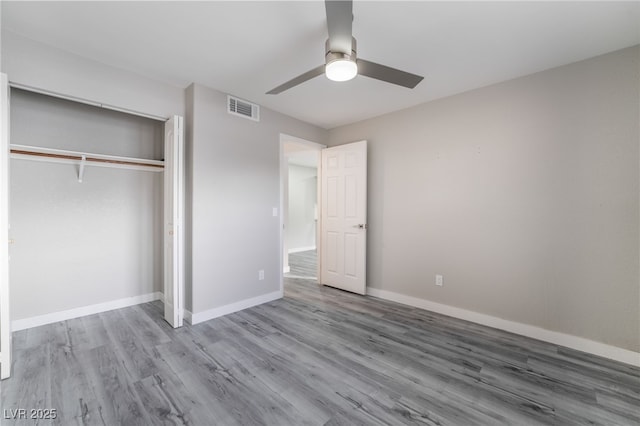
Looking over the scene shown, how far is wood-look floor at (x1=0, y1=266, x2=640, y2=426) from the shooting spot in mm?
1682

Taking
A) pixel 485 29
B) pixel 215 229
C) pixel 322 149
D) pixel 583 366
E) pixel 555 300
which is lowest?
pixel 583 366

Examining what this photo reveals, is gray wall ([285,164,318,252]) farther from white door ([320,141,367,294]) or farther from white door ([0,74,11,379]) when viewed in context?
white door ([0,74,11,379])

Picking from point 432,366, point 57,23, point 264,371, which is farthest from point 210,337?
point 57,23

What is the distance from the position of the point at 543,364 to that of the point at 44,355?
4.15 m

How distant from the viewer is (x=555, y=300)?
258 cm

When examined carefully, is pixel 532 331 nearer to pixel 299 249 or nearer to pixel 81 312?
pixel 81 312

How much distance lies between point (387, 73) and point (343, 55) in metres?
0.44

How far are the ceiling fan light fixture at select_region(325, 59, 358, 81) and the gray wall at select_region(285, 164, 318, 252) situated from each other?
613cm

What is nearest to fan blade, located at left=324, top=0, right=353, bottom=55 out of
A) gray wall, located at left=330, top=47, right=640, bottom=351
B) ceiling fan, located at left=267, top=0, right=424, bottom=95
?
ceiling fan, located at left=267, top=0, right=424, bottom=95

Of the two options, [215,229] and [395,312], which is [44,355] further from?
[395,312]

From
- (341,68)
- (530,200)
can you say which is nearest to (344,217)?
(530,200)

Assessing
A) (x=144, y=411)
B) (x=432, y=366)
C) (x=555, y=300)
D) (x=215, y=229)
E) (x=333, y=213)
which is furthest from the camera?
(x=333, y=213)

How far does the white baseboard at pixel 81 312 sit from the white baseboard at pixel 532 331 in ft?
11.0

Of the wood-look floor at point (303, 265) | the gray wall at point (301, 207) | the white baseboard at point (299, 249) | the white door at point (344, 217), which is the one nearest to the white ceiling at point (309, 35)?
the white door at point (344, 217)
